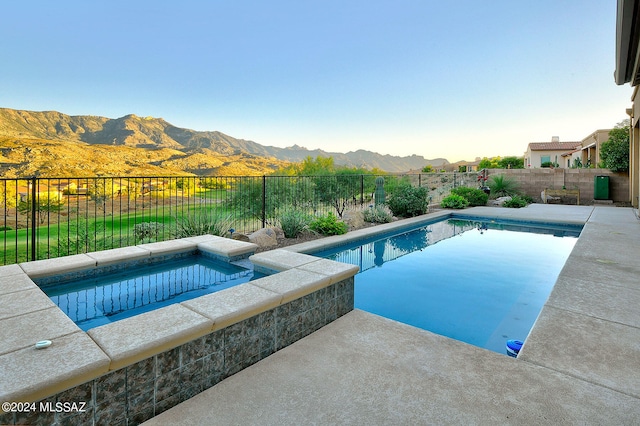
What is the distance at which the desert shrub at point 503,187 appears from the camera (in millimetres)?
13523

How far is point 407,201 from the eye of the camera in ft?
29.5

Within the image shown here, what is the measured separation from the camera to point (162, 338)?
1550 millimetres

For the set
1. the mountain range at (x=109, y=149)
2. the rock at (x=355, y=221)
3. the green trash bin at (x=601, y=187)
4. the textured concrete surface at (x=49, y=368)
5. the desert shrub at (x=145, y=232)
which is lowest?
the textured concrete surface at (x=49, y=368)

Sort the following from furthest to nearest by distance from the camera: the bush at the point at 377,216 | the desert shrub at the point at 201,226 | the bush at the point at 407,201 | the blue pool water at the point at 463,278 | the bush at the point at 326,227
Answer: the bush at the point at 407,201
the bush at the point at 377,216
the bush at the point at 326,227
the desert shrub at the point at 201,226
the blue pool water at the point at 463,278

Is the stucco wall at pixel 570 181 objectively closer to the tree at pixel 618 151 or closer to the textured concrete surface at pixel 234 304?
the tree at pixel 618 151

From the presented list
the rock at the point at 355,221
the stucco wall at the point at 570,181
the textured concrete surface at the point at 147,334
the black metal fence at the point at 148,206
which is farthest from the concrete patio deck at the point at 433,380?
the stucco wall at the point at 570,181

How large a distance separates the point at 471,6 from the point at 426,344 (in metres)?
10.7

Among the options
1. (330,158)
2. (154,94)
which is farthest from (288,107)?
(154,94)

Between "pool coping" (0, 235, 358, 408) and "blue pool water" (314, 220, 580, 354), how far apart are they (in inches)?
44.1

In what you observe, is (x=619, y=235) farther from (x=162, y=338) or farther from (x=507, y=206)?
(x=162, y=338)

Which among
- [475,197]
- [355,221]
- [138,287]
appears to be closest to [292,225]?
[355,221]

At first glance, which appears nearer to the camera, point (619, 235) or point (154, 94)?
point (619, 235)

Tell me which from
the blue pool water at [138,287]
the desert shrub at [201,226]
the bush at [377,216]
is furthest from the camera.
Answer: the bush at [377,216]

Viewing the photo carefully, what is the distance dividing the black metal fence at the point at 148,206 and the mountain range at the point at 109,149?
Result: 5.95 metres
